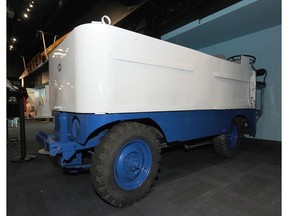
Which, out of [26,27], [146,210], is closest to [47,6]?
[26,27]

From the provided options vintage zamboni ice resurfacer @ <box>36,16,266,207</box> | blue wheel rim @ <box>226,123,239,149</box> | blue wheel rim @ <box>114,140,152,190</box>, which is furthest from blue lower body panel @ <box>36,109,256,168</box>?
blue wheel rim @ <box>226,123,239,149</box>

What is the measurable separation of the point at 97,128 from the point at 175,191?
1297mm

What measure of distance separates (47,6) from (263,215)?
6.99 meters

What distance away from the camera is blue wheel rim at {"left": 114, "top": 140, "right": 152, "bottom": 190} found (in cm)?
185

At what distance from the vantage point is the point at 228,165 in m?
3.07

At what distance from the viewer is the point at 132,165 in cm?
191

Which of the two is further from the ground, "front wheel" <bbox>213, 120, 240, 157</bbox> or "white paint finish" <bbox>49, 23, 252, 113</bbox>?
"white paint finish" <bbox>49, 23, 252, 113</bbox>

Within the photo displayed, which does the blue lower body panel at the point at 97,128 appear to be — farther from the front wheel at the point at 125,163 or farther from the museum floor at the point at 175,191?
the museum floor at the point at 175,191

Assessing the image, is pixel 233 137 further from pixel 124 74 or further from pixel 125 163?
pixel 124 74

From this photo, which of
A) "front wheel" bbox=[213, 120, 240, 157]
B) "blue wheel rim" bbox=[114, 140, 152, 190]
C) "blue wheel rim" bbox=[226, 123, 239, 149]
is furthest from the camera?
"blue wheel rim" bbox=[226, 123, 239, 149]

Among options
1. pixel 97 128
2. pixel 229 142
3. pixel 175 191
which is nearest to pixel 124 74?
pixel 97 128

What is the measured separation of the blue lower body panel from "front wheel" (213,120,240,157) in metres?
0.41

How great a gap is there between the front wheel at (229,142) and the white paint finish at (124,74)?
0.96 meters

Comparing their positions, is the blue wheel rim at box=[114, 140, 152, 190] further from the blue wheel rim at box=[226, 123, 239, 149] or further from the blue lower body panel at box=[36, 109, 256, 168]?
the blue wheel rim at box=[226, 123, 239, 149]
